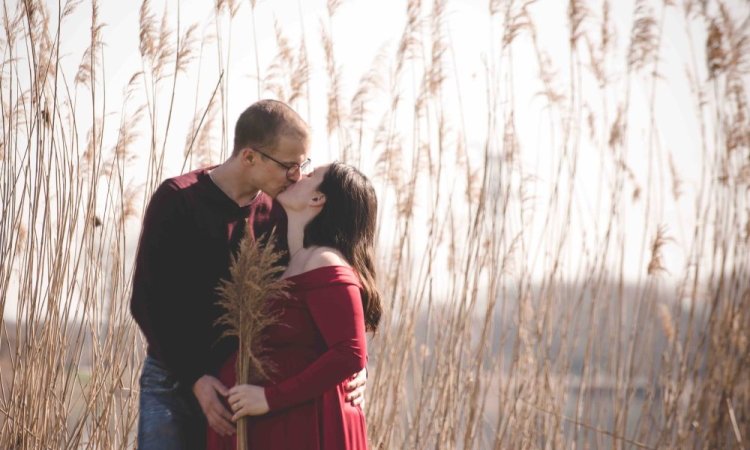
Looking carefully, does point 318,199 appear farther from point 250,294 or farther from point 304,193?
point 250,294

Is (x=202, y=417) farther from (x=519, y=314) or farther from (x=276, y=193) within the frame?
(x=519, y=314)

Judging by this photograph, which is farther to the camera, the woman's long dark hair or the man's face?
the man's face

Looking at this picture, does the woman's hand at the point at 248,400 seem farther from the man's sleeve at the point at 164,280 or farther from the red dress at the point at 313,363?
the man's sleeve at the point at 164,280

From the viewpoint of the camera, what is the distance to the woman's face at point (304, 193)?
7.12 feet

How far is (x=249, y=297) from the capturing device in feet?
6.22

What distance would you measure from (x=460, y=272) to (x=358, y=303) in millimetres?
1280

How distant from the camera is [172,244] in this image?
2217 mm

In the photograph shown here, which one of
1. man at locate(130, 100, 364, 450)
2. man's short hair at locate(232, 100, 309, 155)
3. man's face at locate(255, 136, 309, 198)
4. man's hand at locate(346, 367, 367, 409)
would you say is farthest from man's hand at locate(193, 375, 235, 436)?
man's short hair at locate(232, 100, 309, 155)

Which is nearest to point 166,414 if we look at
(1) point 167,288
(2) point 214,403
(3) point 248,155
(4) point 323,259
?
(2) point 214,403

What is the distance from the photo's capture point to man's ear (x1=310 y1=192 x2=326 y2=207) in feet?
7.09

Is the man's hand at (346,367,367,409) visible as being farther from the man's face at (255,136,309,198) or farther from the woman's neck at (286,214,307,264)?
the man's face at (255,136,309,198)

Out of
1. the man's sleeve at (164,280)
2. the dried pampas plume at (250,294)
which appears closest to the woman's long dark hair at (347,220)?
the dried pampas plume at (250,294)

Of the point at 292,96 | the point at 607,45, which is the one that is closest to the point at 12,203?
the point at 292,96

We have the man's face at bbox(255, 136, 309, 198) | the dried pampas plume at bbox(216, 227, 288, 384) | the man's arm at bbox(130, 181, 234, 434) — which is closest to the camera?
the dried pampas plume at bbox(216, 227, 288, 384)
